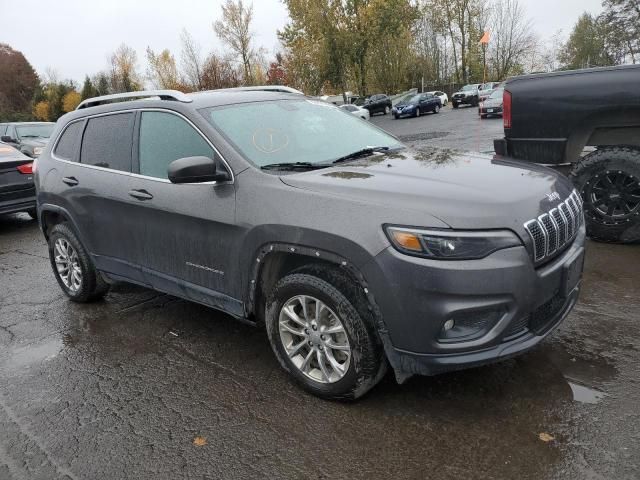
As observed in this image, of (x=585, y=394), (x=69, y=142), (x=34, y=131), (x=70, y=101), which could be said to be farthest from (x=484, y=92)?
(x=70, y=101)

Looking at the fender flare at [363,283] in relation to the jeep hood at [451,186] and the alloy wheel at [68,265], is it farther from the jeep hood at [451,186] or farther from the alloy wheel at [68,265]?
the alloy wheel at [68,265]

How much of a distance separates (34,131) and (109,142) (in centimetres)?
1206

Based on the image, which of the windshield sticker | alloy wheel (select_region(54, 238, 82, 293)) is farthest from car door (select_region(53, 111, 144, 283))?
the windshield sticker

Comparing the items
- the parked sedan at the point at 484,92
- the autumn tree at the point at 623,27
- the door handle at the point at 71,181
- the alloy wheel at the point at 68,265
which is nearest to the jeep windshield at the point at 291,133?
the door handle at the point at 71,181

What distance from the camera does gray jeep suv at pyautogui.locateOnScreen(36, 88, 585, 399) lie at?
Answer: 254 cm

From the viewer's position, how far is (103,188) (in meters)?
4.16

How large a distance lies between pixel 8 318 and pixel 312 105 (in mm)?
3356

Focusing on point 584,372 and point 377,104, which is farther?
point 377,104

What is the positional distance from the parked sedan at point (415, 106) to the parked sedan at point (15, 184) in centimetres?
2618

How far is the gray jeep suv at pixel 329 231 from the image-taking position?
8.34ft

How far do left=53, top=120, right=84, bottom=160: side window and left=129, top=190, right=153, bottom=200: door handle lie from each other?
1130 mm

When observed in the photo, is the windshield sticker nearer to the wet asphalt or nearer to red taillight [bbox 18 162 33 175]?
the wet asphalt

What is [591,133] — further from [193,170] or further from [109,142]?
[109,142]

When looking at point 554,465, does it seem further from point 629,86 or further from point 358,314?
point 629,86
